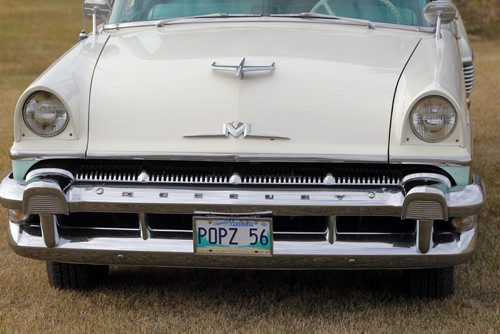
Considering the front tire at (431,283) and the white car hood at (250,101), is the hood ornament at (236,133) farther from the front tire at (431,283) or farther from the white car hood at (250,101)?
the front tire at (431,283)

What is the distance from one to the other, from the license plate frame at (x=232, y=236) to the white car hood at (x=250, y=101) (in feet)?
0.92

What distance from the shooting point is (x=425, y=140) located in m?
4.12

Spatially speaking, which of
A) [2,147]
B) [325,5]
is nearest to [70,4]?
[2,147]

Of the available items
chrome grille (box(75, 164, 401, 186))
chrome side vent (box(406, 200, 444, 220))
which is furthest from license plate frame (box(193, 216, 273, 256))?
chrome side vent (box(406, 200, 444, 220))

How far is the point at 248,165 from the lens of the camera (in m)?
4.14

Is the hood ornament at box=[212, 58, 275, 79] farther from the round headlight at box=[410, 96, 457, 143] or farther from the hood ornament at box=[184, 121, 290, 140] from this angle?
the round headlight at box=[410, 96, 457, 143]

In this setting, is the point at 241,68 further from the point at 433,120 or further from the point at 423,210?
the point at 423,210

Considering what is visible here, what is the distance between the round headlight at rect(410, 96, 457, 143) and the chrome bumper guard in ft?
0.75

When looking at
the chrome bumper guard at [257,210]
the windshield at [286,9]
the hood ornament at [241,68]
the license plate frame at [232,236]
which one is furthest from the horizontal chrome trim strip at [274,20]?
the license plate frame at [232,236]

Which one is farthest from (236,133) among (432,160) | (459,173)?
(459,173)

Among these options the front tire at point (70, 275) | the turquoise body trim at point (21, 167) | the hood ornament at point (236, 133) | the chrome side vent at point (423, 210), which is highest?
the hood ornament at point (236, 133)

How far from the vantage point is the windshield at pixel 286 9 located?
5.21m

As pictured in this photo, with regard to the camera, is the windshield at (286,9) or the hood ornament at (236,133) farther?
the windshield at (286,9)

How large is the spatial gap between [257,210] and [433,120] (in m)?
0.84
